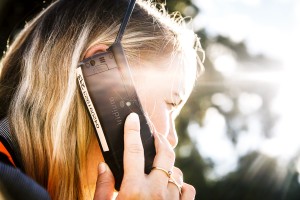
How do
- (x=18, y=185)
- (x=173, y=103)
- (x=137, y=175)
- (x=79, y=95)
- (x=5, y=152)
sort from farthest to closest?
(x=173, y=103) < (x=79, y=95) < (x=137, y=175) < (x=5, y=152) < (x=18, y=185)

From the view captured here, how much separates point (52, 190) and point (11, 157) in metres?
0.29

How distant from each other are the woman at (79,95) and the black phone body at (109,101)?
4 cm

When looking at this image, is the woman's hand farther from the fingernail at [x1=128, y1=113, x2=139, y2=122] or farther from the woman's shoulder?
the woman's shoulder

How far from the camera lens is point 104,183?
1.62m

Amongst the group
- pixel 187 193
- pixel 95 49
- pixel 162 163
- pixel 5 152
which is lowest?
pixel 187 193

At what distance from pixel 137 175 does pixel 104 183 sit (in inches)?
Answer: 5.1

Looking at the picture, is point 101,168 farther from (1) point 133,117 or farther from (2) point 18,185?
(2) point 18,185

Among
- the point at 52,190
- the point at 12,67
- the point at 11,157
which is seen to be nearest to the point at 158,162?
the point at 52,190

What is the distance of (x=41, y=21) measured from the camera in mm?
2064

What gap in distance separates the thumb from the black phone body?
0.7 inches

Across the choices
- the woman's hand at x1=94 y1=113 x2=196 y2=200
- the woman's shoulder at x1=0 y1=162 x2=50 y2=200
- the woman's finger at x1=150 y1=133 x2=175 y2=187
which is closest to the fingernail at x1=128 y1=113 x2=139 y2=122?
the woman's hand at x1=94 y1=113 x2=196 y2=200

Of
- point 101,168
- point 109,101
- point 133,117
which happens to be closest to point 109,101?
point 109,101

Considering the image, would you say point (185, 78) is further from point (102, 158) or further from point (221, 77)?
point (221, 77)

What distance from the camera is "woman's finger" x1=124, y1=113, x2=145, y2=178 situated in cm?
159
